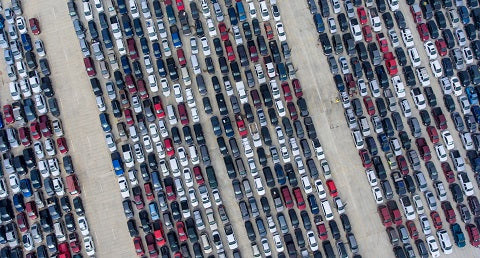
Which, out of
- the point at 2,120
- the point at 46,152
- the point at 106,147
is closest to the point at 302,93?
the point at 106,147

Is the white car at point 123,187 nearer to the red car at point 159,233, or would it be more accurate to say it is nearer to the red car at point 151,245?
the red car at point 159,233

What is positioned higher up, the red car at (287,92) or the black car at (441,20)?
the black car at (441,20)

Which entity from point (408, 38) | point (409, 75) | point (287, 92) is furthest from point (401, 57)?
point (287, 92)

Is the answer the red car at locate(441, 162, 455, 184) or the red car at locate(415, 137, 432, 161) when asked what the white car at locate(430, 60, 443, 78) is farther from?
the red car at locate(441, 162, 455, 184)

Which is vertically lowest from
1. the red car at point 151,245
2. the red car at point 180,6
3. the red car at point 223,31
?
the red car at point 151,245

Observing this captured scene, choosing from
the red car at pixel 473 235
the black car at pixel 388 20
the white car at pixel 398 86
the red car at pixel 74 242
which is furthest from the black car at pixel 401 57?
the red car at pixel 74 242
